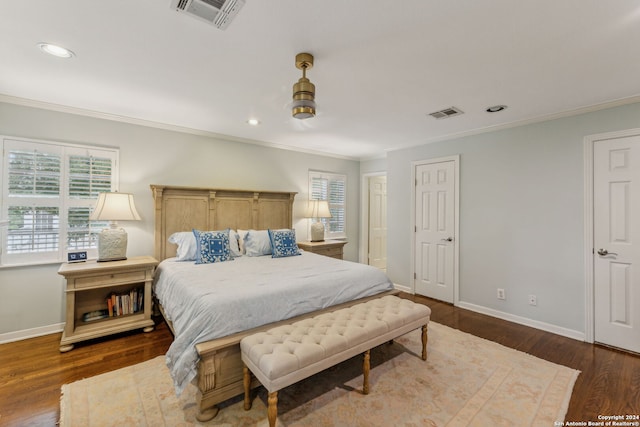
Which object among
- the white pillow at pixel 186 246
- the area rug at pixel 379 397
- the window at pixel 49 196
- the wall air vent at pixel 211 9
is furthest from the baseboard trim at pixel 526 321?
the window at pixel 49 196

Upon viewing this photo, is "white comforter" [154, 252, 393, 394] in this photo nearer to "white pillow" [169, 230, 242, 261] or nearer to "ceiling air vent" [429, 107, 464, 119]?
"white pillow" [169, 230, 242, 261]

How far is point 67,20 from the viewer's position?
163 cm

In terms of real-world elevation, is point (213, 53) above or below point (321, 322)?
above

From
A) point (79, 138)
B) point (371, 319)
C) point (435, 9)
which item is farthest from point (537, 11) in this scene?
point (79, 138)

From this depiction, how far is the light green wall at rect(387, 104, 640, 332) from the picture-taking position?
293cm

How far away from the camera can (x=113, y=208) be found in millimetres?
2943

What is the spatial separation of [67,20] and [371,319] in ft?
9.26

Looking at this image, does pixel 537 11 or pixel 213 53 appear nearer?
pixel 537 11

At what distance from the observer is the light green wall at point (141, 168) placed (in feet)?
9.16

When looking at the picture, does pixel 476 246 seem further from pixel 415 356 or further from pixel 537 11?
pixel 537 11

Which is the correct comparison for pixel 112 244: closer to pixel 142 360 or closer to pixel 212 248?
pixel 212 248

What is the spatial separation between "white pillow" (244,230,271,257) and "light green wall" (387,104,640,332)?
275cm

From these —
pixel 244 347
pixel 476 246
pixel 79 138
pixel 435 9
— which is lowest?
pixel 244 347

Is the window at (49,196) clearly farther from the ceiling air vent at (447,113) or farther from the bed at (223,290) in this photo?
the ceiling air vent at (447,113)
